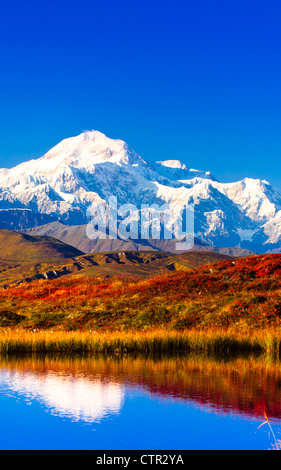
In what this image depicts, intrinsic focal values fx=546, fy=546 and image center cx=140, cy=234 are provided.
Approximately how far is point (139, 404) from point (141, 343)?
9.97 metres

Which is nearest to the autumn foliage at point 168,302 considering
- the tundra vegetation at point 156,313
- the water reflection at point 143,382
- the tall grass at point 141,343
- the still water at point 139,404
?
the tundra vegetation at point 156,313

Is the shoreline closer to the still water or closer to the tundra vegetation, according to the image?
the tundra vegetation

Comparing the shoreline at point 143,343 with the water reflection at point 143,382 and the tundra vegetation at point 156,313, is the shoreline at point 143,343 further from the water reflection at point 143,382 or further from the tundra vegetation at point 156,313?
the water reflection at point 143,382

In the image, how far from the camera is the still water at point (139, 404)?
40.2 ft

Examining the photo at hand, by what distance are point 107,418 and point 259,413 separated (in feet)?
13.0

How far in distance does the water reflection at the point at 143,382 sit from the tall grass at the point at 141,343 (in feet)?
6.02

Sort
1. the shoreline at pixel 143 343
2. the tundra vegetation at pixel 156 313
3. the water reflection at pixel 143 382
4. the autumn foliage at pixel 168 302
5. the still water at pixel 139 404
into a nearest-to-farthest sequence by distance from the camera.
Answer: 1. the still water at pixel 139 404
2. the water reflection at pixel 143 382
3. the shoreline at pixel 143 343
4. the tundra vegetation at pixel 156 313
5. the autumn foliage at pixel 168 302

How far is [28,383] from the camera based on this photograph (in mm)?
17938

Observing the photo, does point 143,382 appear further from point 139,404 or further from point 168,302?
point 168,302

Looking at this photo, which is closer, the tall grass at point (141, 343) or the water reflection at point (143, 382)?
the water reflection at point (143, 382)

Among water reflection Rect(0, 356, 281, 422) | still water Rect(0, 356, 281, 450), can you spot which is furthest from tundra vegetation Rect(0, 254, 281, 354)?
still water Rect(0, 356, 281, 450)
